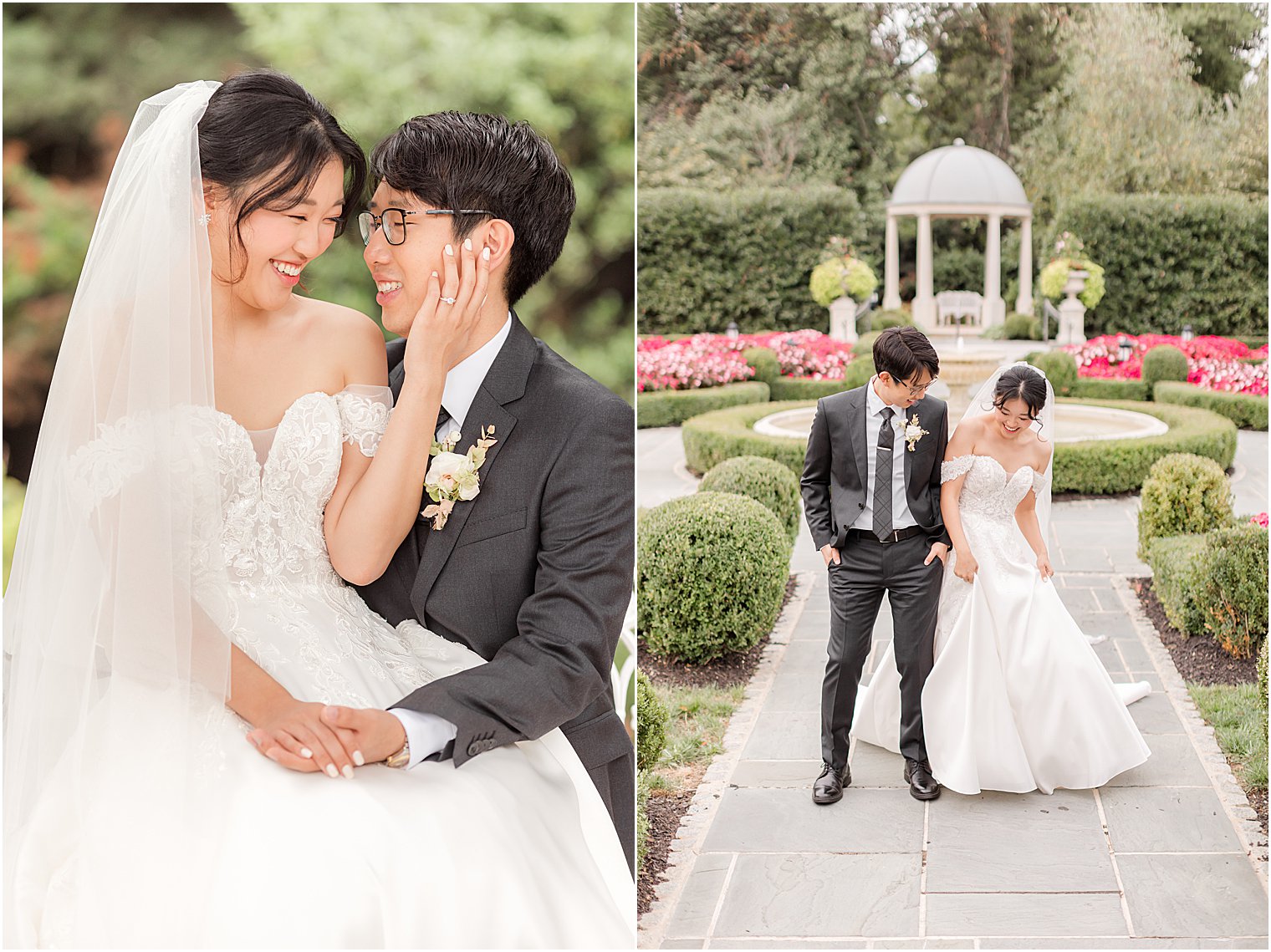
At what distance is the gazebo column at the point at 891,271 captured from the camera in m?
3.37

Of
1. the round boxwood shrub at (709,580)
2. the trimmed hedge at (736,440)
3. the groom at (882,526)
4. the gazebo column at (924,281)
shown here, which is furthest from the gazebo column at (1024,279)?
the round boxwood shrub at (709,580)

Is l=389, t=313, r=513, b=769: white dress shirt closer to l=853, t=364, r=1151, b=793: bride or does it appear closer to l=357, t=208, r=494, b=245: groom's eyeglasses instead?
l=357, t=208, r=494, b=245: groom's eyeglasses

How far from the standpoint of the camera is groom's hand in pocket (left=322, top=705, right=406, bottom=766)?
6.06ft

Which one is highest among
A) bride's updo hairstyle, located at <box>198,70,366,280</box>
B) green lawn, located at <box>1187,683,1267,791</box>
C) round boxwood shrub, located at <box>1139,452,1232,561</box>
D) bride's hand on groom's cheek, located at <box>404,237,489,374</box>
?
bride's updo hairstyle, located at <box>198,70,366,280</box>

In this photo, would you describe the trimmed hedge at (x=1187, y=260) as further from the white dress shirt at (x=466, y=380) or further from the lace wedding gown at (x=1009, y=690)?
the white dress shirt at (x=466, y=380)

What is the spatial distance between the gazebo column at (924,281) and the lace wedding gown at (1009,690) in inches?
21.0

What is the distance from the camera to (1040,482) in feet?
9.29

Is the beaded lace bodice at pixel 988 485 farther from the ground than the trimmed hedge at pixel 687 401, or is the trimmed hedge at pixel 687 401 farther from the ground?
the trimmed hedge at pixel 687 401

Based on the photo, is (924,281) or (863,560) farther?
(924,281)

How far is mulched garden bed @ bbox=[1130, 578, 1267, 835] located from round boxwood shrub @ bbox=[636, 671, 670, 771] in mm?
1415

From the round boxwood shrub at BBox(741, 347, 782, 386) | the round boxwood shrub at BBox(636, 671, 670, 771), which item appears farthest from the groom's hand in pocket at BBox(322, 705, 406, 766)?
the round boxwood shrub at BBox(741, 347, 782, 386)

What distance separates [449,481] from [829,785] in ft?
4.91

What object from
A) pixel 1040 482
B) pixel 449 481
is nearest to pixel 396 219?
pixel 449 481

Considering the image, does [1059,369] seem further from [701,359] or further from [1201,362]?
[701,359]
